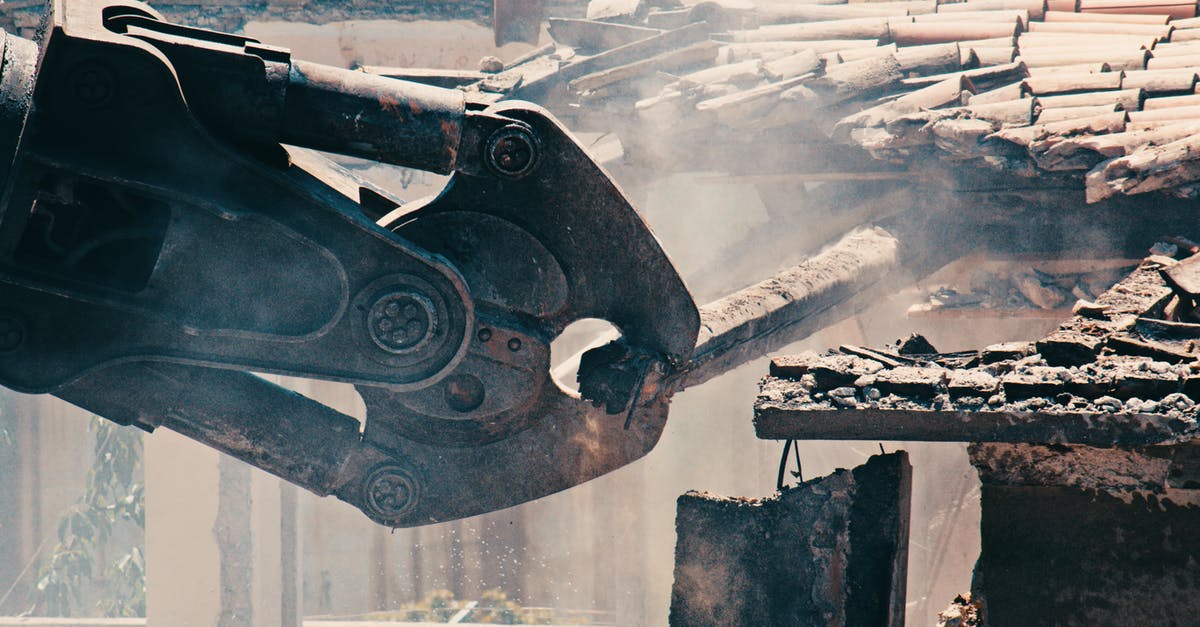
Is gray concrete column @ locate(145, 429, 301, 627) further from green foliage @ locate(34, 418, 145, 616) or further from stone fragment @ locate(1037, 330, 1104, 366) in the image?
stone fragment @ locate(1037, 330, 1104, 366)

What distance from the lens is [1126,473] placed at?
10.2 feet

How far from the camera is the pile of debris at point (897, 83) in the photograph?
553 centimetres

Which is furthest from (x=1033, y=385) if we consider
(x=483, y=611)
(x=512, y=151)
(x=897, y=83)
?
(x=483, y=611)

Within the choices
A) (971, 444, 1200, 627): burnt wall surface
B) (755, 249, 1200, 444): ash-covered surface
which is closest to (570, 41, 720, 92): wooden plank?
(755, 249, 1200, 444): ash-covered surface

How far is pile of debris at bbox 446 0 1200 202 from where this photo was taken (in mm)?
5527

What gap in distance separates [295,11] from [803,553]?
30.7 ft

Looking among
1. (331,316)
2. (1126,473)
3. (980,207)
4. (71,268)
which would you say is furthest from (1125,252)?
(71,268)

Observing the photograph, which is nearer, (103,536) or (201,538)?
(201,538)

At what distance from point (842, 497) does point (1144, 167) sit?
255 cm

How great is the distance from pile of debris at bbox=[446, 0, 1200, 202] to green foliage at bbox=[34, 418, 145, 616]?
30.0 feet

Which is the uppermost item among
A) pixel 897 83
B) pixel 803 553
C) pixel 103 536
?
pixel 897 83

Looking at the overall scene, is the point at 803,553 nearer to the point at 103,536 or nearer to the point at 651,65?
the point at 651,65

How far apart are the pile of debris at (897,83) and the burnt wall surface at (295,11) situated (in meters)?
2.13

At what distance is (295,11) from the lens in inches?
444
